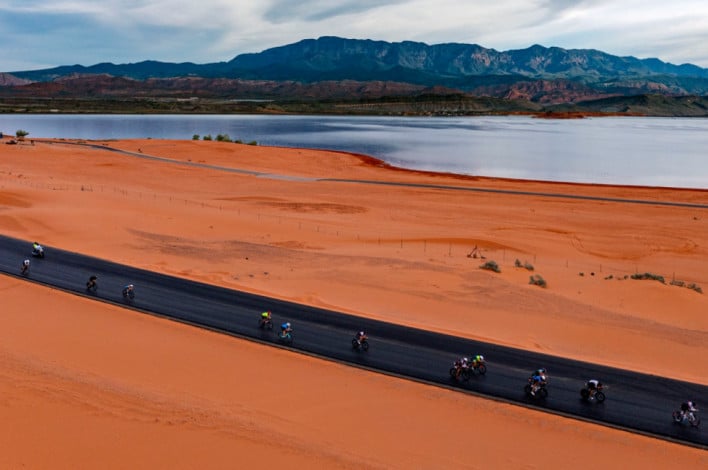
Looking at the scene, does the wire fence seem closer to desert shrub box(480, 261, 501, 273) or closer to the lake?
desert shrub box(480, 261, 501, 273)

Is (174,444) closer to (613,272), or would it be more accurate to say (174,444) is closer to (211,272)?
(211,272)

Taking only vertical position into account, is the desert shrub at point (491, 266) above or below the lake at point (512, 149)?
below

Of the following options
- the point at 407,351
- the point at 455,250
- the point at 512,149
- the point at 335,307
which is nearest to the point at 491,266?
the point at 455,250

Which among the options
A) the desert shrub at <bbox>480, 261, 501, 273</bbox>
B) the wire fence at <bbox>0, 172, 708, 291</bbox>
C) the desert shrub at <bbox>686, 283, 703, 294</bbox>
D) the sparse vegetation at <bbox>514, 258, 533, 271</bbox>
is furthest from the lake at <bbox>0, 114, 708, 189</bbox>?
the desert shrub at <bbox>480, 261, 501, 273</bbox>

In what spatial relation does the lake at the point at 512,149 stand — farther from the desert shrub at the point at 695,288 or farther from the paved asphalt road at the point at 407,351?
the paved asphalt road at the point at 407,351

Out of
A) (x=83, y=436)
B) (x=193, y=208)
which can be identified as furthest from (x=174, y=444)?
(x=193, y=208)

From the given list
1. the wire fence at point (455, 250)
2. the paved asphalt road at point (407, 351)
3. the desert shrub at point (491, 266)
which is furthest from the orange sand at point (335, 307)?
the paved asphalt road at point (407, 351)

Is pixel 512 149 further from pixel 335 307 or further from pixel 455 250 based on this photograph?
pixel 335 307
